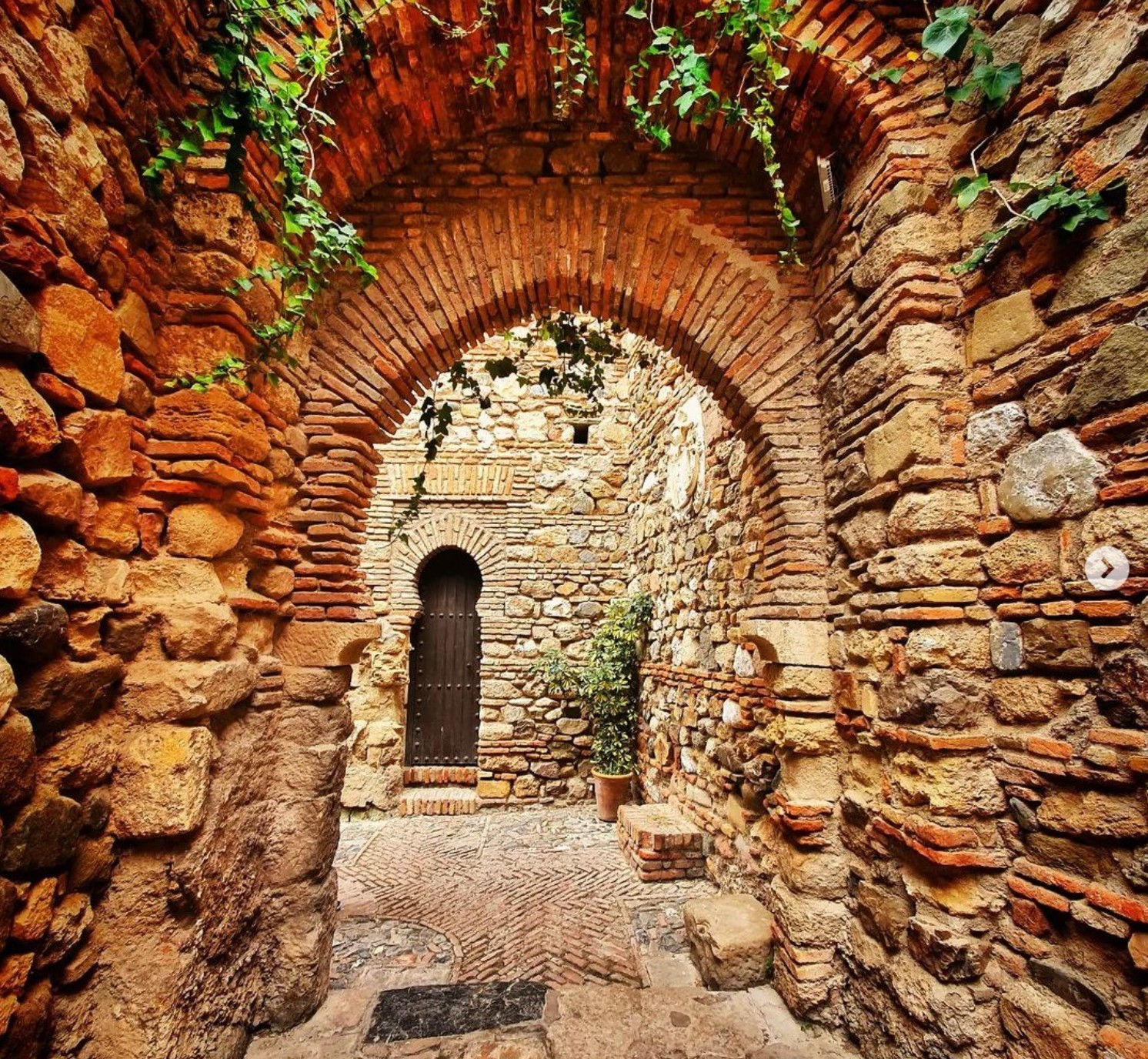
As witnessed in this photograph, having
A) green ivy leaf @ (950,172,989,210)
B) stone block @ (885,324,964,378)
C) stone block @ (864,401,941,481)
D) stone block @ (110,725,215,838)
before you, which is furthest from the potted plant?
stone block @ (110,725,215,838)

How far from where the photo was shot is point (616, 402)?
6.45 metres

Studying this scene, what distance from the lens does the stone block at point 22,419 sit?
119 centimetres

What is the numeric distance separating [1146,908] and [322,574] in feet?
9.16

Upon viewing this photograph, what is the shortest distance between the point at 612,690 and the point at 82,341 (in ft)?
15.6

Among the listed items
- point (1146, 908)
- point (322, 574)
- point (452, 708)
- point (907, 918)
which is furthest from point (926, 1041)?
point (452, 708)

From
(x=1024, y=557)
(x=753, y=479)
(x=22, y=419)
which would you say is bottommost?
(x=1024, y=557)

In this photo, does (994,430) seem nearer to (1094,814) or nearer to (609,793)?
(1094,814)

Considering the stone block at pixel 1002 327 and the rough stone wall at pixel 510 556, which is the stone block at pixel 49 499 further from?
the rough stone wall at pixel 510 556

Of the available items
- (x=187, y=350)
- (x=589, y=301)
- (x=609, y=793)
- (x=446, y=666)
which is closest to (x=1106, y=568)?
(x=589, y=301)

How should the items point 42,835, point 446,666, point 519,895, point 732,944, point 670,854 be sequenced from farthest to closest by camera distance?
point 446,666 → point 670,854 → point 519,895 → point 732,944 → point 42,835

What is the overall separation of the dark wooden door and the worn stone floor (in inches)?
45.3

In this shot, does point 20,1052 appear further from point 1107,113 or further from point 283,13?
point 1107,113

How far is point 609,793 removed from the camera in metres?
5.18

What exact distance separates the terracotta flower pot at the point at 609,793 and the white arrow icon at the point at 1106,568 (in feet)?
14.5
